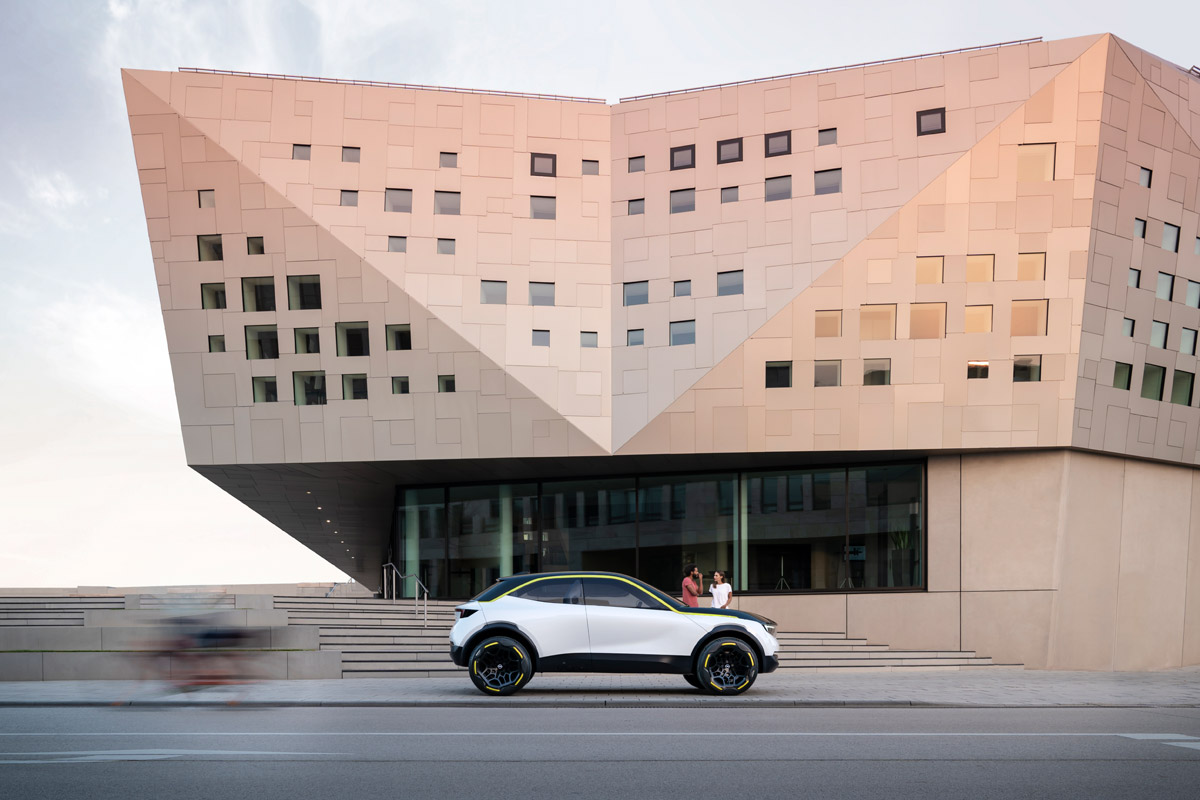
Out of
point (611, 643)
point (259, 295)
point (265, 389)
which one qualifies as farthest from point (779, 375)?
point (259, 295)

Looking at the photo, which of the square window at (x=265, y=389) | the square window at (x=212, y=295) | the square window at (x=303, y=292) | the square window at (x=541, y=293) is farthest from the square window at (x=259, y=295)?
the square window at (x=541, y=293)

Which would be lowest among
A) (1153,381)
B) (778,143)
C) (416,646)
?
(416,646)

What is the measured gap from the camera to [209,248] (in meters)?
25.8

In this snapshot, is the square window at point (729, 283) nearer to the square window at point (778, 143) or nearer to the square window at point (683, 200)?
the square window at point (683, 200)

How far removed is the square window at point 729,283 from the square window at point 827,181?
9.15 feet

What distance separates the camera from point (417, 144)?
25.3 metres

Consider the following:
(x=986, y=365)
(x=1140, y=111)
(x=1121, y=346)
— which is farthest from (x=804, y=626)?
(x=1140, y=111)

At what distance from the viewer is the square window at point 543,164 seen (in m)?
25.5

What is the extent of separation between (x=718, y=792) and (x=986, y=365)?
19.4m

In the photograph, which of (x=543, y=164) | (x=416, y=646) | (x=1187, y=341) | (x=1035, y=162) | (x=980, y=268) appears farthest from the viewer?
(x=543, y=164)

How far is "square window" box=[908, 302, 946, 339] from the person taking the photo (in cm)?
2394

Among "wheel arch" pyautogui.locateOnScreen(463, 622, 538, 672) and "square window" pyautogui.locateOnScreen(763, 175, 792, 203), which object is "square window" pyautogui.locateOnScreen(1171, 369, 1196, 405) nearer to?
"square window" pyautogui.locateOnScreen(763, 175, 792, 203)

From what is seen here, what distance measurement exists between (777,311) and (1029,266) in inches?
235

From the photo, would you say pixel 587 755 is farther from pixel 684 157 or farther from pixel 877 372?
pixel 684 157
